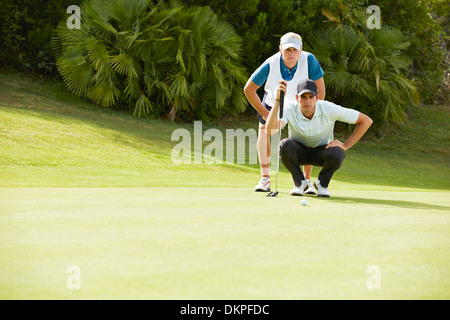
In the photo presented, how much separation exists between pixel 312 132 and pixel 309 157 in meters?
0.34

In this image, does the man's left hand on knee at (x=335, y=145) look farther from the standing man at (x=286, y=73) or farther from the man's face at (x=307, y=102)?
the standing man at (x=286, y=73)

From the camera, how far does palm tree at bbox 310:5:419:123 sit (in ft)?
65.3

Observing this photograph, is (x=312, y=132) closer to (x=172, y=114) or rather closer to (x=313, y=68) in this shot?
(x=313, y=68)

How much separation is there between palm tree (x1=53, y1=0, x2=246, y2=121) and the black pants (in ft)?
37.1

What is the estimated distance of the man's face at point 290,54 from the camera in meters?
7.18

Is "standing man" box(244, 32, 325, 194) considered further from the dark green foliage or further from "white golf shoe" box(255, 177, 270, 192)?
the dark green foliage

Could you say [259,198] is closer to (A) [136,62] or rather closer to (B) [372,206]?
(B) [372,206]

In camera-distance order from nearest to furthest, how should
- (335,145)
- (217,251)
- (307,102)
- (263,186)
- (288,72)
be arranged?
(217,251), (307,102), (335,145), (288,72), (263,186)

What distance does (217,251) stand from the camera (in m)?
3.31

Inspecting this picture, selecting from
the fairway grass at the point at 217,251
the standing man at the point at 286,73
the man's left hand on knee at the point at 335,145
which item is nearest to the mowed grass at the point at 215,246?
the fairway grass at the point at 217,251

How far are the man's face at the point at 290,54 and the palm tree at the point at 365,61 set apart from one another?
12.6 m

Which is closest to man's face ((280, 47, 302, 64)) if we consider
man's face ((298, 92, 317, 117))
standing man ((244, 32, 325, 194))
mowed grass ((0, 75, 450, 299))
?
standing man ((244, 32, 325, 194))

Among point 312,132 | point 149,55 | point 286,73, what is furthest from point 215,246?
point 149,55

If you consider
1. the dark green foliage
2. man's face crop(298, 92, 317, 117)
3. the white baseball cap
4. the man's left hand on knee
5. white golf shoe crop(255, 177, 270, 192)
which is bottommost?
white golf shoe crop(255, 177, 270, 192)
